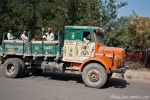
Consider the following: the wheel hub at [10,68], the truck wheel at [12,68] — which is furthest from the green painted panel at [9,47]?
the wheel hub at [10,68]

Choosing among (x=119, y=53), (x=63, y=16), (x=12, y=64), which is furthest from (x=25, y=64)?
(x=63, y=16)

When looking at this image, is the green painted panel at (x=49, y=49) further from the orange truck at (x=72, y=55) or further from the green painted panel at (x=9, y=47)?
the green painted panel at (x=9, y=47)

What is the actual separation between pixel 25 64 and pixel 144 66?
9369 millimetres

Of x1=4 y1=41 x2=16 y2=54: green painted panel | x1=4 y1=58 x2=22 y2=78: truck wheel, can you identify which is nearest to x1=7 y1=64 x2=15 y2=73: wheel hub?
x1=4 y1=58 x2=22 y2=78: truck wheel

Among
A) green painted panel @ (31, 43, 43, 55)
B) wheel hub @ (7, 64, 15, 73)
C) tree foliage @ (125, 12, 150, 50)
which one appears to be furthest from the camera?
tree foliage @ (125, 12, 150, 50)

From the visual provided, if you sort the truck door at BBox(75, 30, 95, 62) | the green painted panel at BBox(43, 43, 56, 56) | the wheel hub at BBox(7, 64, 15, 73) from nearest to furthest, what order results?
1. the truck door at BBox(75, 30, 95, 62)
2. the green painted panel at BBox(43, 43, 56, 56)
3. the wheel hub at BBox(7, 64, 15, 73)

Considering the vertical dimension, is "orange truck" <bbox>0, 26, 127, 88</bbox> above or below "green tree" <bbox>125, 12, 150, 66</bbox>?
below

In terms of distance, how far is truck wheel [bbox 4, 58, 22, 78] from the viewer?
857 cm

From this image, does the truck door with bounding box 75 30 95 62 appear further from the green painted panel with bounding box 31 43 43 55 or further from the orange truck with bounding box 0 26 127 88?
the green painted panel with bounding box 31 43 43 55

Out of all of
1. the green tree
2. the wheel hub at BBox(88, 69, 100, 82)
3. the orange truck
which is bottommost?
the wheel hub at BBox(88, 69, 100, 82)

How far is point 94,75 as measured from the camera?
290 inches

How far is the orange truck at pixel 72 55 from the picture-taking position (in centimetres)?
732

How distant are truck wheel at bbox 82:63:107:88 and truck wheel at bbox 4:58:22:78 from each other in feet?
11.1

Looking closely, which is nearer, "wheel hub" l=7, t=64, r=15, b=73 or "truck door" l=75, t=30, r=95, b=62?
"truck door" l=75, t=30, r=95, b=62
